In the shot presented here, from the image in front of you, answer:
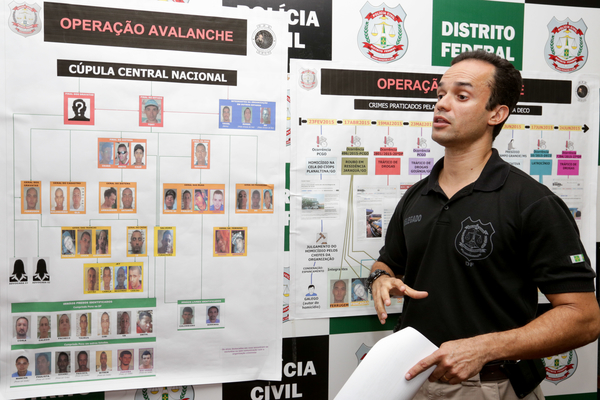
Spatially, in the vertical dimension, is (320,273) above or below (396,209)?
below

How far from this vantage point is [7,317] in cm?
125

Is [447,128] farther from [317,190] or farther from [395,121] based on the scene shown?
[317,190]

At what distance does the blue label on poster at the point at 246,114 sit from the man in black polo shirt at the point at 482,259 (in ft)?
1.80

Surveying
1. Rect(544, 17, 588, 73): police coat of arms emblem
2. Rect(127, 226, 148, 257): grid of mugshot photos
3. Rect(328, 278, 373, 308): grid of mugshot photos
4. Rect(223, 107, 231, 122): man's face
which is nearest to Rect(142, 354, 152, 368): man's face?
Rect(127, 226, 148, 257): grid of mugshot photos

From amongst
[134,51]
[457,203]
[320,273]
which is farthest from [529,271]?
[134,51]

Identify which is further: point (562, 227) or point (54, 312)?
point (54, 312)

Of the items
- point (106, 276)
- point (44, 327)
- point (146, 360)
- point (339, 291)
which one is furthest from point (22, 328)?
point (339, 291)

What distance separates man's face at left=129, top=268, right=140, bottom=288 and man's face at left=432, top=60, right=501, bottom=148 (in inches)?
40.9

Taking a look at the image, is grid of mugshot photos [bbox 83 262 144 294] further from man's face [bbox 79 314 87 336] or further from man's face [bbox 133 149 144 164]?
man's face [bbox 133 149 144 164]

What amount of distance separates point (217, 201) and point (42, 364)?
0.75 m

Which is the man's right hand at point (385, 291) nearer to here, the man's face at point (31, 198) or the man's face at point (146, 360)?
the man's face at point (146, 360)

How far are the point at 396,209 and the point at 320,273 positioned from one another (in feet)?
1.16

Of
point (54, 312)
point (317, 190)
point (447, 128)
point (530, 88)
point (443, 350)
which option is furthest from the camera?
point (530, 88)

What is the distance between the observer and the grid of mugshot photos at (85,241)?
1.28 metres
